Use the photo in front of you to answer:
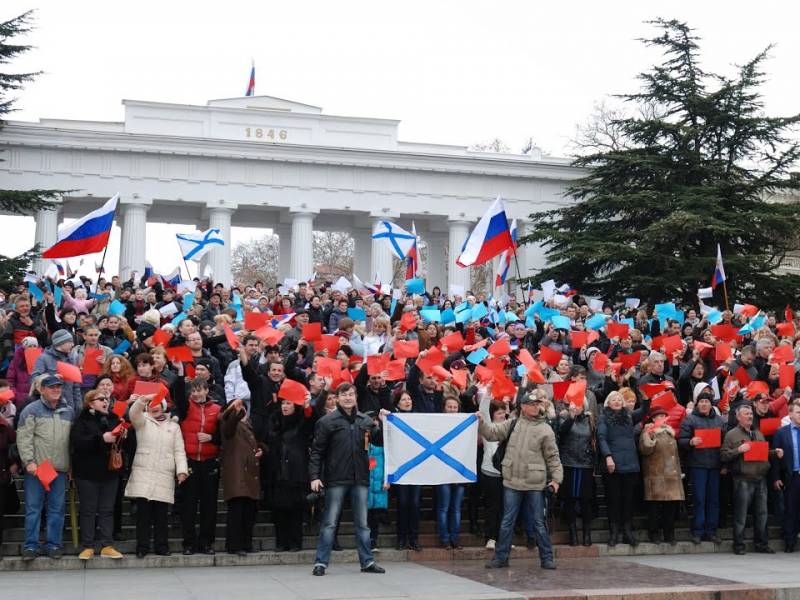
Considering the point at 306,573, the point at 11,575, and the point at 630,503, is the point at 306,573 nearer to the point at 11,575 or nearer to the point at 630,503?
the point at 11,575

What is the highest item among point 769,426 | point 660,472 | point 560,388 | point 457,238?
point 457,238

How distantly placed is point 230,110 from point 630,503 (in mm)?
34393

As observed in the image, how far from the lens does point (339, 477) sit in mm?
10156

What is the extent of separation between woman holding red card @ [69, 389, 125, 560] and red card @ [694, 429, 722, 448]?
21.9ft

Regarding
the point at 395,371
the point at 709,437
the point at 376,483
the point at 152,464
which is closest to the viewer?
the point at 152,464

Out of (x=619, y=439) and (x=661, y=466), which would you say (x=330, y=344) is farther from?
(x=661, y=466)

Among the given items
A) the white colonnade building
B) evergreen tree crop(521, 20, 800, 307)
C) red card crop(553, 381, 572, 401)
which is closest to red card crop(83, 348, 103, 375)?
red card crop(553, 381, 572, 401)

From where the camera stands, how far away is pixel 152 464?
10.5 metres

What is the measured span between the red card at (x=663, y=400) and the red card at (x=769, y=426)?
130 cm

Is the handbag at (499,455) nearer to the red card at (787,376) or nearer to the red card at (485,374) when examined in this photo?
the red card at (485,374)

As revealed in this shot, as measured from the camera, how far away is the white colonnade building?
137 ft

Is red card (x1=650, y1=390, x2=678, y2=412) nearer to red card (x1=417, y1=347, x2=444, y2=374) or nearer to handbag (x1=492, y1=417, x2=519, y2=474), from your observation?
handbag (x1=492, y1=417, x2=519, y2=474)

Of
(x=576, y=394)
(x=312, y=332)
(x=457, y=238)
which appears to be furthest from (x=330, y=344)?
(x=457, y=238)

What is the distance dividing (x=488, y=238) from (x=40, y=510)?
40.0 feet
